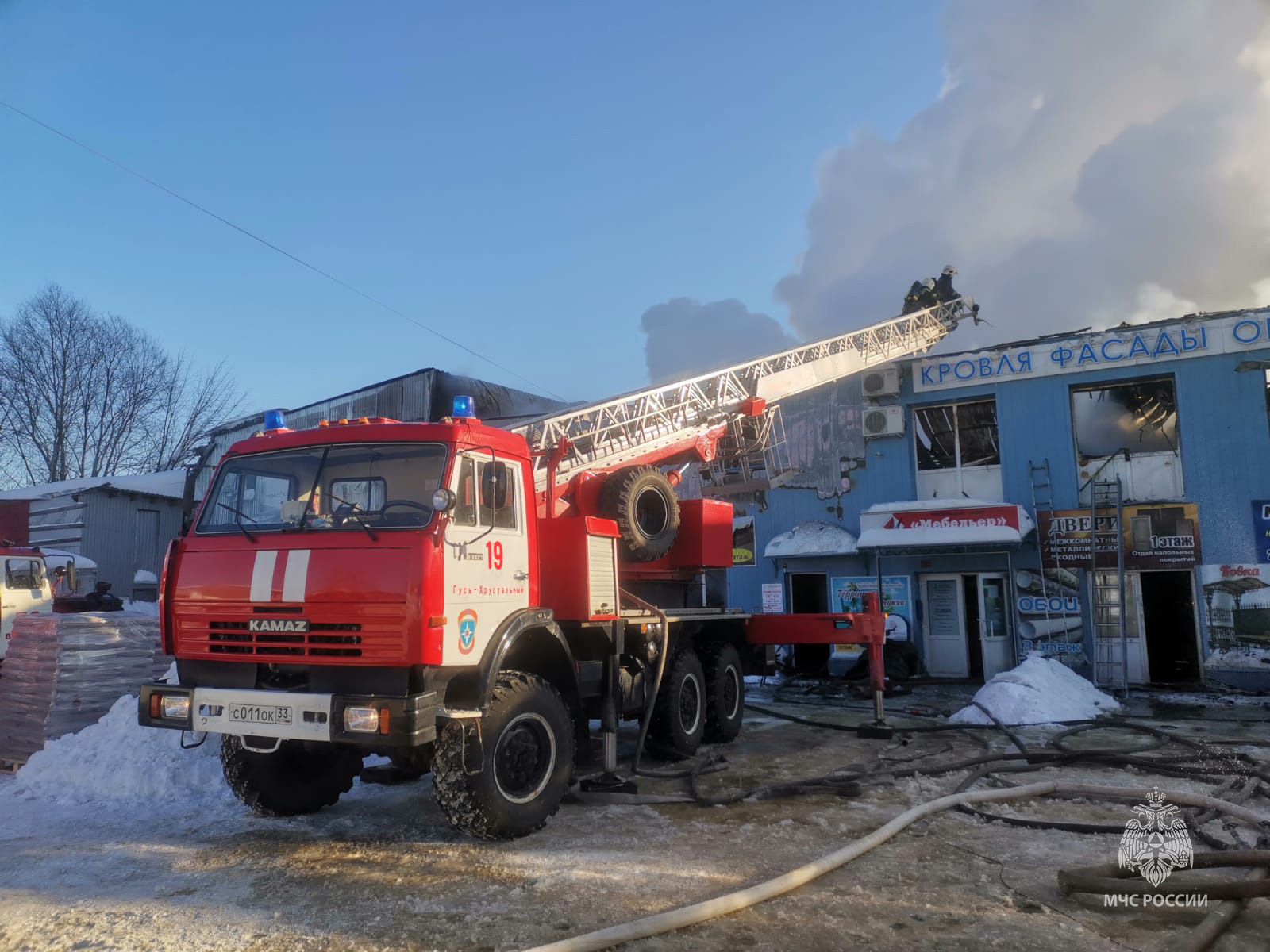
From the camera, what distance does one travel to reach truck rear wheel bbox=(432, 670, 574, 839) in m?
5.52

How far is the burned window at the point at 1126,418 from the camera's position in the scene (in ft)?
51.6

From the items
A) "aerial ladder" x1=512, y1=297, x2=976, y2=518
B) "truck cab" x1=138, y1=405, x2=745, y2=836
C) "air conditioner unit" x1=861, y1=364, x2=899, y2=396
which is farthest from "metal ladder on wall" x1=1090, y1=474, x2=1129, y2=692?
"truck cab" x1=138, y1=405, x2=745, y2=836

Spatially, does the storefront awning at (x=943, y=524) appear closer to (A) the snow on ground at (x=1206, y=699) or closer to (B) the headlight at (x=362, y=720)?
(A) the snow on ground at (x=1206, y=699)

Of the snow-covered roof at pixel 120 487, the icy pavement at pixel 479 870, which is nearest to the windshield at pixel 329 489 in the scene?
the icy pavement at pixel 479 870

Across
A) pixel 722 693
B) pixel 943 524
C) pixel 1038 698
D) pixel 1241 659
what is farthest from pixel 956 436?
pixel 722 693

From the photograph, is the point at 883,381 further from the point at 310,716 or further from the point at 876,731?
the point at 310,716

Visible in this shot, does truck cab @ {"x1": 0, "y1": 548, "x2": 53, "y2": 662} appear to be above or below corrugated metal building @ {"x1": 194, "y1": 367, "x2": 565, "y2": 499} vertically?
below

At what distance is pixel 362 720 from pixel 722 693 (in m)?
5.59

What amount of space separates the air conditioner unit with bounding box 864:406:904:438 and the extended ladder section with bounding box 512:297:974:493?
2216mm

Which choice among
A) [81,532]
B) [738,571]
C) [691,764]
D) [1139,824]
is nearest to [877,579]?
[738,571]

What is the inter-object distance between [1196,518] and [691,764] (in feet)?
39.2

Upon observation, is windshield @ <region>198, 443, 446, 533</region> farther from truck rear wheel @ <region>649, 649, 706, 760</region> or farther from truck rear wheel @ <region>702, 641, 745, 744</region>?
truck rear wheel @ <region>702, 641, 745, 744</region>

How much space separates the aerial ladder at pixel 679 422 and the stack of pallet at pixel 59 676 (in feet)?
16.0

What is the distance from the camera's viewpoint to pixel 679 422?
1003cm
